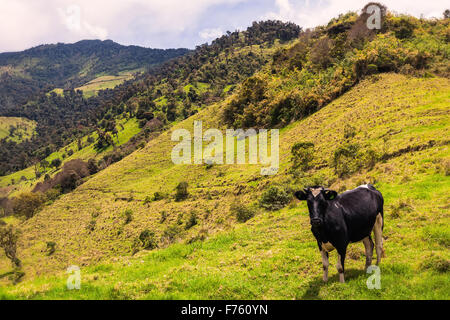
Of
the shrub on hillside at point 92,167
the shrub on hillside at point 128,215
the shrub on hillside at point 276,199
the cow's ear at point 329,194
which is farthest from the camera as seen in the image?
the shrub on hillside at point 92,167

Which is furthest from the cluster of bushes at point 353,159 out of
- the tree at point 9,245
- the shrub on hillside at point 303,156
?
the tree at point 9,245

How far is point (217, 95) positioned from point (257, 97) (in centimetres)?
8102

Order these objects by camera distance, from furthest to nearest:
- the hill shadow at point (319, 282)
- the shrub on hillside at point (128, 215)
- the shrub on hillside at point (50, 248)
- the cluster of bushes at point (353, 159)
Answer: the shrub on hillside at point (50, 248) → the shrub on hillside at point (128, 215) → the cluster of bushes at point (353, 159) → the hill shadow at point (319, 282)

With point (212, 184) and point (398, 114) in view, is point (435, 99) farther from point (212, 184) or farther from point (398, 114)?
point (212, 184)

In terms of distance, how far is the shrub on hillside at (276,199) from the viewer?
71.5 ft

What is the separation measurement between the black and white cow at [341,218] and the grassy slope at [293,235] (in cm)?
94

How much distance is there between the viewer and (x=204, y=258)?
12.6 metres

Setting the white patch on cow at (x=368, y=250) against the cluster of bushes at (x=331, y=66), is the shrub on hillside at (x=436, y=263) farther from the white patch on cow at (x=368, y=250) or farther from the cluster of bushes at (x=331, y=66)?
the cluster of bushes at (x=331, y=66)

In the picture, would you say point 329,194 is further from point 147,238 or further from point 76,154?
point 76,154

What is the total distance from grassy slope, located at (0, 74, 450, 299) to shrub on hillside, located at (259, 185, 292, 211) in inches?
68.4

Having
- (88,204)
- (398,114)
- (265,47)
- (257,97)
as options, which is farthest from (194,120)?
A: (265,47)

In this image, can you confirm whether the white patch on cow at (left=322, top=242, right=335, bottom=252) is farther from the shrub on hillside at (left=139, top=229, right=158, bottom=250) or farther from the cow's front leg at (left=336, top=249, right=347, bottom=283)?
the shrub on hillside at (left=139, top=229, right=158, bottom=250)

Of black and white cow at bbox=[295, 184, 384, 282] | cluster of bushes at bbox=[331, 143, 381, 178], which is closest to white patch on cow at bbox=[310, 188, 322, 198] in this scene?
black and white cow at bbox=[295, 184, 384, 282]

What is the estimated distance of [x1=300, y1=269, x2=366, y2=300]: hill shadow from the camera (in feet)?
24.9
